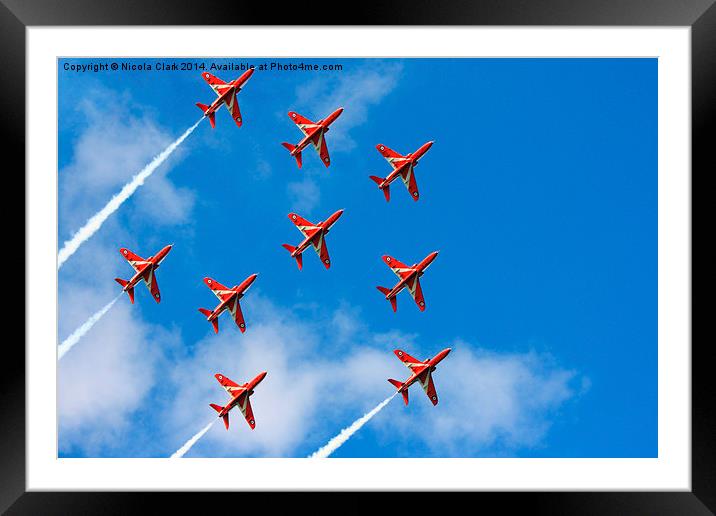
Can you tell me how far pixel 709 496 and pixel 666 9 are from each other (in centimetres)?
2096

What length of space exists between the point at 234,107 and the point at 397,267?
1369 centimetres

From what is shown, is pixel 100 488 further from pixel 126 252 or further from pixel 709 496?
pixel 709 496

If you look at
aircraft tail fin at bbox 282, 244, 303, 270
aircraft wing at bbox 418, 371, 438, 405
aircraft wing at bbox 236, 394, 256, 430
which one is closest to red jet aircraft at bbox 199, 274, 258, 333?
aircraft tail fin at bbox 282, 244, 303, 270

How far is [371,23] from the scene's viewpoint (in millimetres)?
31469

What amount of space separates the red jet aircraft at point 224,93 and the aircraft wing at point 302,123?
311cm

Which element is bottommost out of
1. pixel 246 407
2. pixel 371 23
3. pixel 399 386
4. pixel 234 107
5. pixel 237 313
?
pixel 246 407

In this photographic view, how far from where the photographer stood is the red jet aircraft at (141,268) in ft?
132

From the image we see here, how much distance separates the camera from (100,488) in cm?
3203

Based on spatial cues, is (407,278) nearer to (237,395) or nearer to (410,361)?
(410,361)

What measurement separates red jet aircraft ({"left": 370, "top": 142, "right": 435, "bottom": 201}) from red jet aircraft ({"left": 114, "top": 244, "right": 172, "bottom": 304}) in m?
13.7

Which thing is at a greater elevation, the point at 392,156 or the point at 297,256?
the point at 392,156

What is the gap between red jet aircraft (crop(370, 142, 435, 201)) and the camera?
44188mm

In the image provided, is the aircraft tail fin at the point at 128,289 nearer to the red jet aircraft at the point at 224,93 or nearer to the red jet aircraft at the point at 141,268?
the red jet aircraft at the point at 141,268

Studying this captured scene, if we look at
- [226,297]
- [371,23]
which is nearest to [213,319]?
[226,297]
